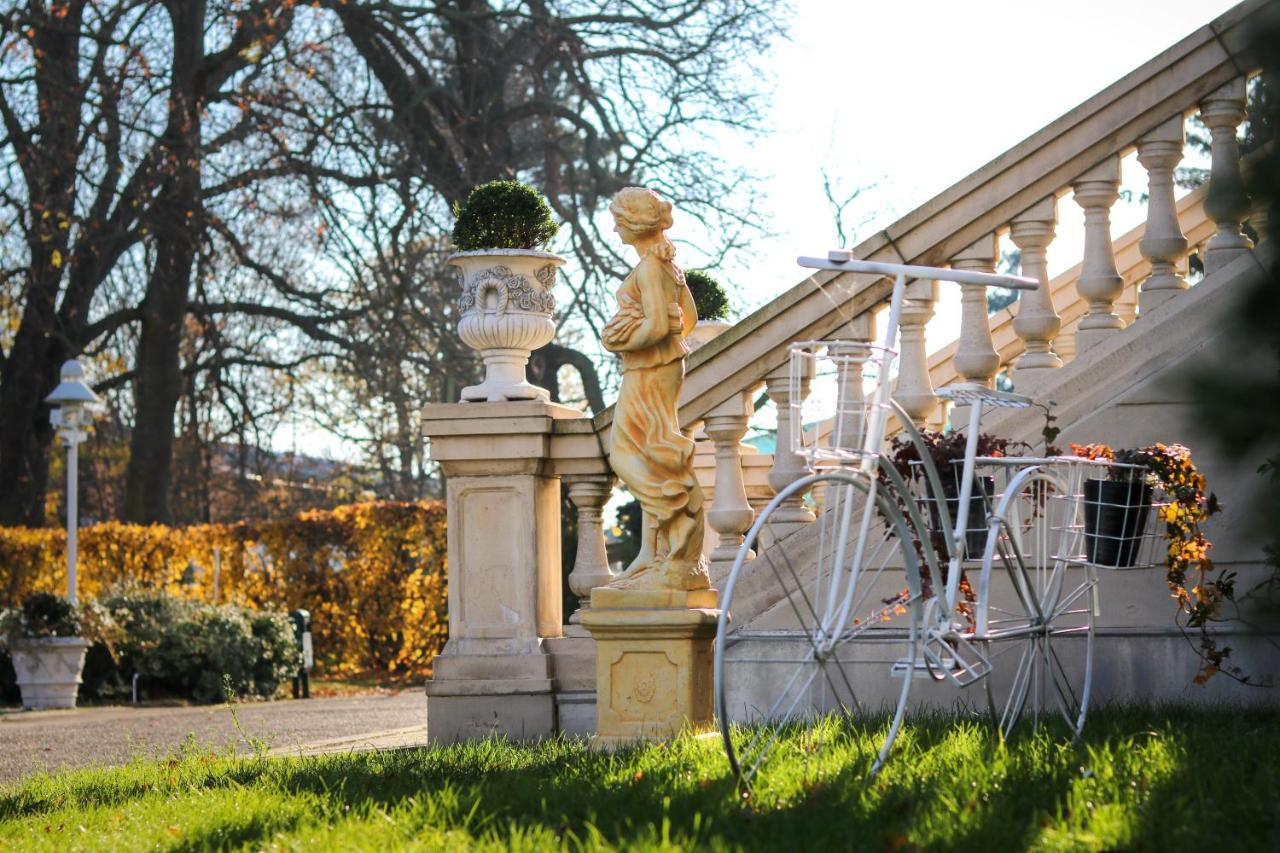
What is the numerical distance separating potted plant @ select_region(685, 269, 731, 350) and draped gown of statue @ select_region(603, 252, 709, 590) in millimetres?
3162

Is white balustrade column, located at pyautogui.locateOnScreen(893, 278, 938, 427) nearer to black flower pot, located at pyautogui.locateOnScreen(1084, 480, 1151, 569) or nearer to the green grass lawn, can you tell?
black flower pot, located at pyautogui.locateOnScreen(1084, 480, 1151, 569)

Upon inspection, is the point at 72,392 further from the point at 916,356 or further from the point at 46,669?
the point at 916,356

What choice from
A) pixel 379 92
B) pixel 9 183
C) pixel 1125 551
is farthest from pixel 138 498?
pixel 1125 551

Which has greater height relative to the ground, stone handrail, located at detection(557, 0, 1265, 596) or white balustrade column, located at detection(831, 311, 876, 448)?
stone handrail, located at detection(557, 0, 1265, 596)

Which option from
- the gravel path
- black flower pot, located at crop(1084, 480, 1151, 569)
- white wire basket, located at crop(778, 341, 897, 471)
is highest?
Answer: white wire basket, located at crop(778, 341, 897, 471)

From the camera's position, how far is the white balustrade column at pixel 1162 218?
264 inches

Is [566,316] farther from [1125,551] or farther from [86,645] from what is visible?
[1125,551]

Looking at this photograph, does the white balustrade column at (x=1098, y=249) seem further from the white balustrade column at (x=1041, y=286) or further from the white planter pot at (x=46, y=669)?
the white planter pot at (x=46, y=669)

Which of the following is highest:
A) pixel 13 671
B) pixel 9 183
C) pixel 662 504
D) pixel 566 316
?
pixel 9 183

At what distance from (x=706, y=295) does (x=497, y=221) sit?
2419mm

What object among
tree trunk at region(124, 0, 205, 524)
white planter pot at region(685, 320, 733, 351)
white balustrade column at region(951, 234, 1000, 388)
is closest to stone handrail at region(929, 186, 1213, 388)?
white planter pot at region(685, 320, 733, 351)

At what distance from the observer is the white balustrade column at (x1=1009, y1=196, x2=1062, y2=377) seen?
6.76 meters

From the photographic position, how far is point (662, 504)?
6.59 m

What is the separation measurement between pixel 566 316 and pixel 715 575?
11.1 metres
